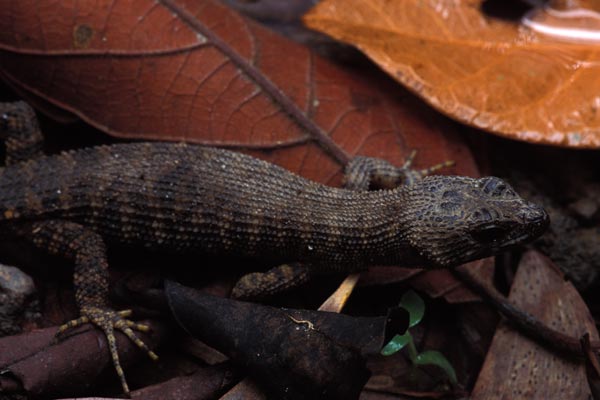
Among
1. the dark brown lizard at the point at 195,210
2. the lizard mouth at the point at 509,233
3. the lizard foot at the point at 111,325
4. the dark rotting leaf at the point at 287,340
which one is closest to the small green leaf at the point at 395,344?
the dark rotting leaf at the point at 287,340

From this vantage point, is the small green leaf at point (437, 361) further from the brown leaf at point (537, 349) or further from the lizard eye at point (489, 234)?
the lizard eye at point (489, 234)

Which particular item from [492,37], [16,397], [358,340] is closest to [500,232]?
[358,340]

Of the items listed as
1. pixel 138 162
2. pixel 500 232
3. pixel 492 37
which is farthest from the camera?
pixel 492 37

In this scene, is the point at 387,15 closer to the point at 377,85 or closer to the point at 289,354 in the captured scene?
the point at 377,85

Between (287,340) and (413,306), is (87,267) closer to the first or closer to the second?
(287,340)

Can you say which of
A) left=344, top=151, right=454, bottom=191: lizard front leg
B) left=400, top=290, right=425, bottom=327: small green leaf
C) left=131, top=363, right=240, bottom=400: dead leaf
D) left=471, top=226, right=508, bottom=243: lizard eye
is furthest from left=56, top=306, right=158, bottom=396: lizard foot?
left=471, top=226, right=508, bottom=243: lizard eye

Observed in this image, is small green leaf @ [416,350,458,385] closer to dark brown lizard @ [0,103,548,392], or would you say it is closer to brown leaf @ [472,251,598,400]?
brown leaf @ [472,251,598,400]

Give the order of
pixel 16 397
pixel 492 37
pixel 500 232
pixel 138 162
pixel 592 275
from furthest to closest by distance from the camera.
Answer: pixel 492 37, pixel 592 275, pixel 138 162, pixel 500 232, pixel 16 397
